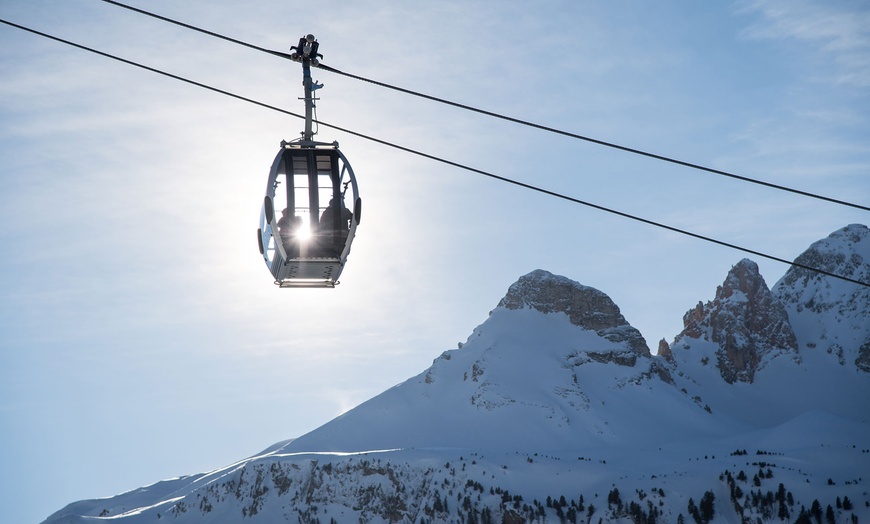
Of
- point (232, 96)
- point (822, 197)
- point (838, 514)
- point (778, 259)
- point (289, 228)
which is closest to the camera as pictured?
point (822, 197)

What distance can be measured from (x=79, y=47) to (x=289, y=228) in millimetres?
6647

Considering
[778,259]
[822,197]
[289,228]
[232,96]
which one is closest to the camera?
[822,197]

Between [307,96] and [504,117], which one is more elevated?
[307,96]

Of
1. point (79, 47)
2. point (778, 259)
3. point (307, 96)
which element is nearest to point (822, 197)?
point (778, 259)

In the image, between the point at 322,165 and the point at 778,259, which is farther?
the point at 322,165

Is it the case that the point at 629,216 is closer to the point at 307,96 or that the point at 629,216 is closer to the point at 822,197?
the point at 822,197

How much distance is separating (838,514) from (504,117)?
193m

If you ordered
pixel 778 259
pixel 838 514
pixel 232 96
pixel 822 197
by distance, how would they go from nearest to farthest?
pixel 822 197 < pixel 778 259 < pixel 232 96 < pixel 838 514

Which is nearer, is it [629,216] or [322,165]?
[629,216]

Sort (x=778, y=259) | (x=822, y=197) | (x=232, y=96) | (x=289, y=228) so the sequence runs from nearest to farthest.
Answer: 1. (x=822, y=197)
2. (x=778, y=259)
3. (x=232, y=96)
4. (x=289, y=228)

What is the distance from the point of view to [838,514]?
19738cm

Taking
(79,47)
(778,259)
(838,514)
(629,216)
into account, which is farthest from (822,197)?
(838,514)

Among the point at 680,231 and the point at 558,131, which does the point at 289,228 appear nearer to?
the point at 558,131

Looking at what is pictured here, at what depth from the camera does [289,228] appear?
88.5 feet
